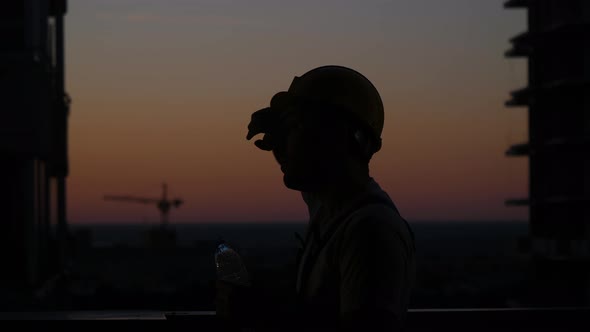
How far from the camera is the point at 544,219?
49.6m

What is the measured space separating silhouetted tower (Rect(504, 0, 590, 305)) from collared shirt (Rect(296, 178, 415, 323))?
148 ft

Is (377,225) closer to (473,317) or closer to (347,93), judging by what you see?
(347,93)

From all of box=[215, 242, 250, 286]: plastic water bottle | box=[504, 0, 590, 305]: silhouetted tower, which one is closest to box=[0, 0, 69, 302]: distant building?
box=[215, 242, 250, 286]: plastic water bottle

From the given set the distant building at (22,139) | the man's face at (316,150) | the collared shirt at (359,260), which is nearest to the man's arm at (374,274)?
the collared shirt at (359,260)

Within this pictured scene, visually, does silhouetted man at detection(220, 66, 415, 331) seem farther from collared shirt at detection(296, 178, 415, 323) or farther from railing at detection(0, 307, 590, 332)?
railing at detection(0, 307, 590, 332)

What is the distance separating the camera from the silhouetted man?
256 centimetres

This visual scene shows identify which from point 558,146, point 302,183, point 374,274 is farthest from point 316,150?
point 558,146

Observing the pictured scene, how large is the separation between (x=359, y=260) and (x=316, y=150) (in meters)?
0.41

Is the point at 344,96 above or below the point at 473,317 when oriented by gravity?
above

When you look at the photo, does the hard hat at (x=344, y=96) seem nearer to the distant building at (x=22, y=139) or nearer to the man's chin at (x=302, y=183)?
the man's chin at (x=302, y=183)

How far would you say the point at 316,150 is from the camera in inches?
111

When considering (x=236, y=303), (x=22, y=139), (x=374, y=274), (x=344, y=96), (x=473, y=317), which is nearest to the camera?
(x=374, y=274)

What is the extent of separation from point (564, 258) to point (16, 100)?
31298 mm

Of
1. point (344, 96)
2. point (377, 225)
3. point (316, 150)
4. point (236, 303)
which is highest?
point (344, 96)
